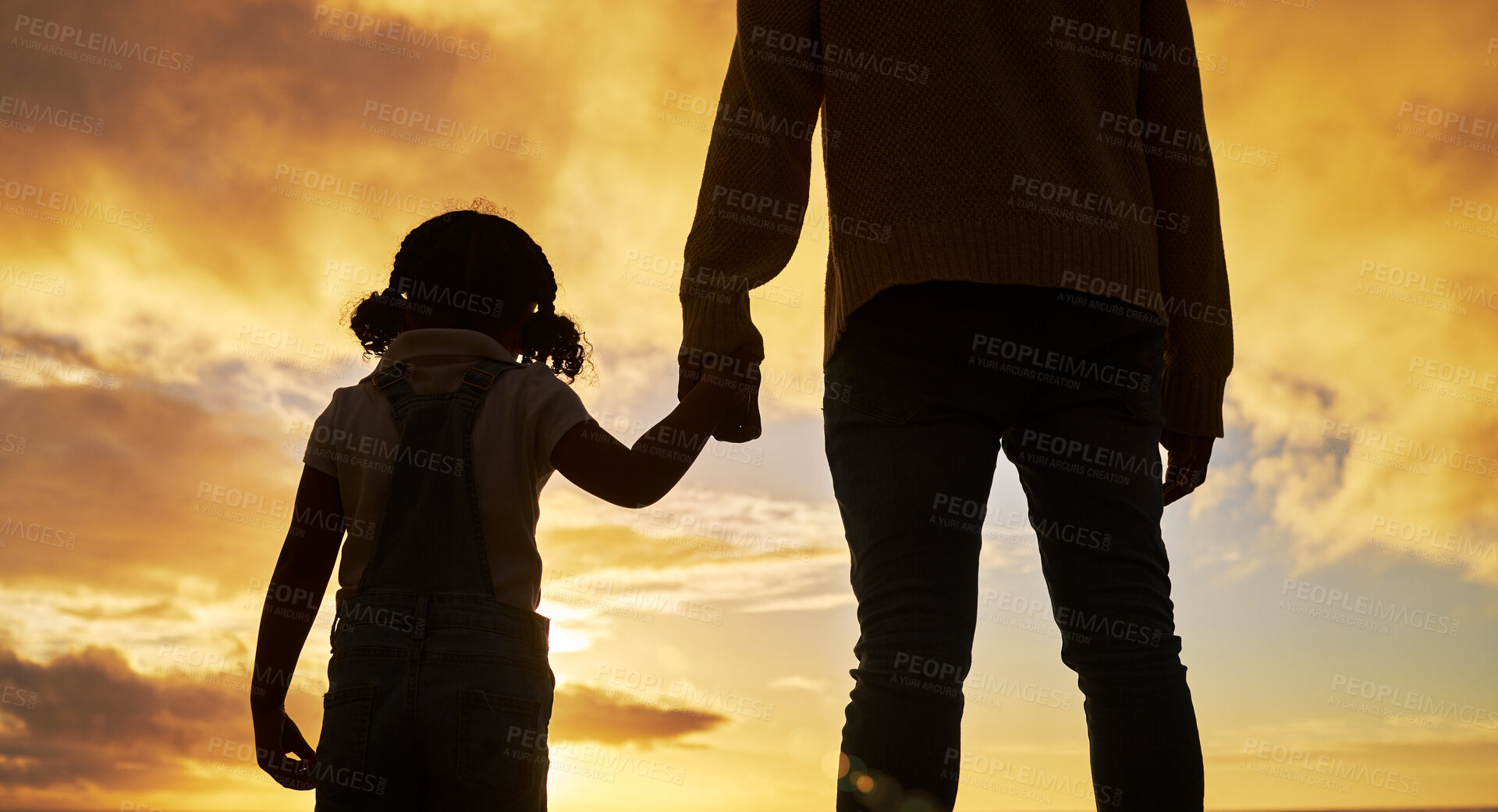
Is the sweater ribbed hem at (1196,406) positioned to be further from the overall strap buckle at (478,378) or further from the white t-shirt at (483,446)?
the overall strap buckle at (478,378)

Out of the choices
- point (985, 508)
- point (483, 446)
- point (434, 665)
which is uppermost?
point (483, 446)

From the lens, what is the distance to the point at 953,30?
204 centimetres

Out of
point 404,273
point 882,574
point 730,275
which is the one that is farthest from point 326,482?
point 882,574

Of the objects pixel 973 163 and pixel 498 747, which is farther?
pixel 973 163

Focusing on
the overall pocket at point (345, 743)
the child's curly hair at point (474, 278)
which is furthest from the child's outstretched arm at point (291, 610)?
the child's curly hair at point (474, 278)

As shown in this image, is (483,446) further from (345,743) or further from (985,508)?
(985,508)

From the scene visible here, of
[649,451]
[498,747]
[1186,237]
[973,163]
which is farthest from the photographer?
[1186,237]

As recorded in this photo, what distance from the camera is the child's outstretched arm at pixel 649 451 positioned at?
2061 millimetres

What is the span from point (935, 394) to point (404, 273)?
1229 mm

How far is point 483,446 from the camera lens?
2049 millimetres

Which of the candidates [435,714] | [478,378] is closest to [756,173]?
[478,378]

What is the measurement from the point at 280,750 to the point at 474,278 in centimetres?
104

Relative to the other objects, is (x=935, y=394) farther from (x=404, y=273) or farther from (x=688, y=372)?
(x=404, y=273)

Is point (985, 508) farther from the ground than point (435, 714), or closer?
farther from the ground
